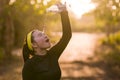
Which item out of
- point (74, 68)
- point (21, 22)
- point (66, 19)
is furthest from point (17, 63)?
point (66, 19)

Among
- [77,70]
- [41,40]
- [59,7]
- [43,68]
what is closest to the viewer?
[43,68]

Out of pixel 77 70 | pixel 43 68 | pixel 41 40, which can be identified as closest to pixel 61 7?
pixel 41 40

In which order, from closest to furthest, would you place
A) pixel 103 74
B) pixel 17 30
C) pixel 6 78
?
pixel 6 78
pixel 103 74
pixel 17 30

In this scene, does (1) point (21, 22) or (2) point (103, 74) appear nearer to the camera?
(2) point (103, 74)

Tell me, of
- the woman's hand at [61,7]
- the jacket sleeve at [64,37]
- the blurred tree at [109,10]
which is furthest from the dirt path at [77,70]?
the woman's hand at [61,7]

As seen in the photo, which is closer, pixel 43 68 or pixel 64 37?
pixel 43 68

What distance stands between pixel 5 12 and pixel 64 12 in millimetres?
12336

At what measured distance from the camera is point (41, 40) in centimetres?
478

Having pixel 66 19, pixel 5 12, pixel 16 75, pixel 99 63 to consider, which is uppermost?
pixel 66 19

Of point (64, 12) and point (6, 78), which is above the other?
point (64, 12)

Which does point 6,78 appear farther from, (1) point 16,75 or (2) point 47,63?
(2) point 47,63

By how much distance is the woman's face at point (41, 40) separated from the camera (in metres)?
4.73

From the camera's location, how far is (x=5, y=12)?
56.0ft

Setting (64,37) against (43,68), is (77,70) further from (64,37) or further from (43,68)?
(43,68)
